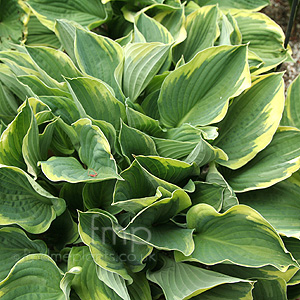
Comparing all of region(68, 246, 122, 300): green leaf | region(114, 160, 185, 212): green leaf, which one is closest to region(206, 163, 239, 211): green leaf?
region(114, 160, 185, 212): green leaf

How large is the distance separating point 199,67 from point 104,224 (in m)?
0.46

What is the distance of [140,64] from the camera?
1.00 meters

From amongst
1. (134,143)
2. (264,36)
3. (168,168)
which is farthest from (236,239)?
(264,36)

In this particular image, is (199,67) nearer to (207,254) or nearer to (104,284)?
(207,254)

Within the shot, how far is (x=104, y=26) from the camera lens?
1.54 meters

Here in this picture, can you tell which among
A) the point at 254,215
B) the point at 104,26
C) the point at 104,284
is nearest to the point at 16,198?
the point at 104,284

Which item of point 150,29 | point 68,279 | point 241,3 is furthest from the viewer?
point 241,3

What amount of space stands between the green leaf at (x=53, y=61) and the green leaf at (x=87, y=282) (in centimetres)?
49

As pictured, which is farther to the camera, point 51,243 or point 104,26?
point 104,26

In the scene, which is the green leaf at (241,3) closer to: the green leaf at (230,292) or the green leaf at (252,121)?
the green leaf at (252,121)

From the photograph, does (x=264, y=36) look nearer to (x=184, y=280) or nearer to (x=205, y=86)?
(x=205, y=86)

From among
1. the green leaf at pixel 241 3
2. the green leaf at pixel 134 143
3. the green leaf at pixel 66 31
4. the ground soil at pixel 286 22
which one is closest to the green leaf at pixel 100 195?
→ the green leaf at pixel 134 143

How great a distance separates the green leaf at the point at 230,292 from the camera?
0.88 m

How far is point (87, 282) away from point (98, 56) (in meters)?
0.60
